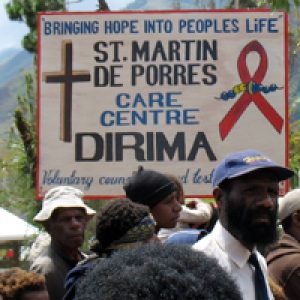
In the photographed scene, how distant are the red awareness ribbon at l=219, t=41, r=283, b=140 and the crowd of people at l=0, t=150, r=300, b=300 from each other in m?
1.67

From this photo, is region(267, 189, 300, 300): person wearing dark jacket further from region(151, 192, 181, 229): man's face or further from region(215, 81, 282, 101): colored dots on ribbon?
region(215, 81, 282, 101): colored dots on ribbon

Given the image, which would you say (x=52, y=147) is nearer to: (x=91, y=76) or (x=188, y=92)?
(x=91, y=76)

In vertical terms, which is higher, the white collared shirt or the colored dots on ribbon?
the colored dots on ribbon

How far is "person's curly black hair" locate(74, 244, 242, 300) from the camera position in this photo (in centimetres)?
192

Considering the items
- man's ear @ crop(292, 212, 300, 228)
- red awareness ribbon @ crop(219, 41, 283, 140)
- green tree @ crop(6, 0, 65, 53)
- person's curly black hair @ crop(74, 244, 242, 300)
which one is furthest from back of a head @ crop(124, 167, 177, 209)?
green tree @ crop(6, 0, 65, 53)

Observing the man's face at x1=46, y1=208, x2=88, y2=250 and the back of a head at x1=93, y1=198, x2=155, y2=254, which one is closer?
the back of a head at x1=93, y1=198, x2=155, y2=254

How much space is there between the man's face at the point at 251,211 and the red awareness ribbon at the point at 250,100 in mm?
3844

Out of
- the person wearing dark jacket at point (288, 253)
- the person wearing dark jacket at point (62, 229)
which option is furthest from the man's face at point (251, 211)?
the person wearing dark jacket at point (62, 229)

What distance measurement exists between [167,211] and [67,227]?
637 millimetres

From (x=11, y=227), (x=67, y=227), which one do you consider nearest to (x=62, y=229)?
(x=67, y=227)

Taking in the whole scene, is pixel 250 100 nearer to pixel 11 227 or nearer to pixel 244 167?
pixel 244 167

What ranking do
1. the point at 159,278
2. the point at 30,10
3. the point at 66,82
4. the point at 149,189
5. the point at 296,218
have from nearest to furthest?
the point at 159,278
the point at 149,189
the point at 296,218
the point at 66,82
the point at 30,10

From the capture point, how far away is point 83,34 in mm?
7766

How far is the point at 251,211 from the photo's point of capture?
12.0 feet
